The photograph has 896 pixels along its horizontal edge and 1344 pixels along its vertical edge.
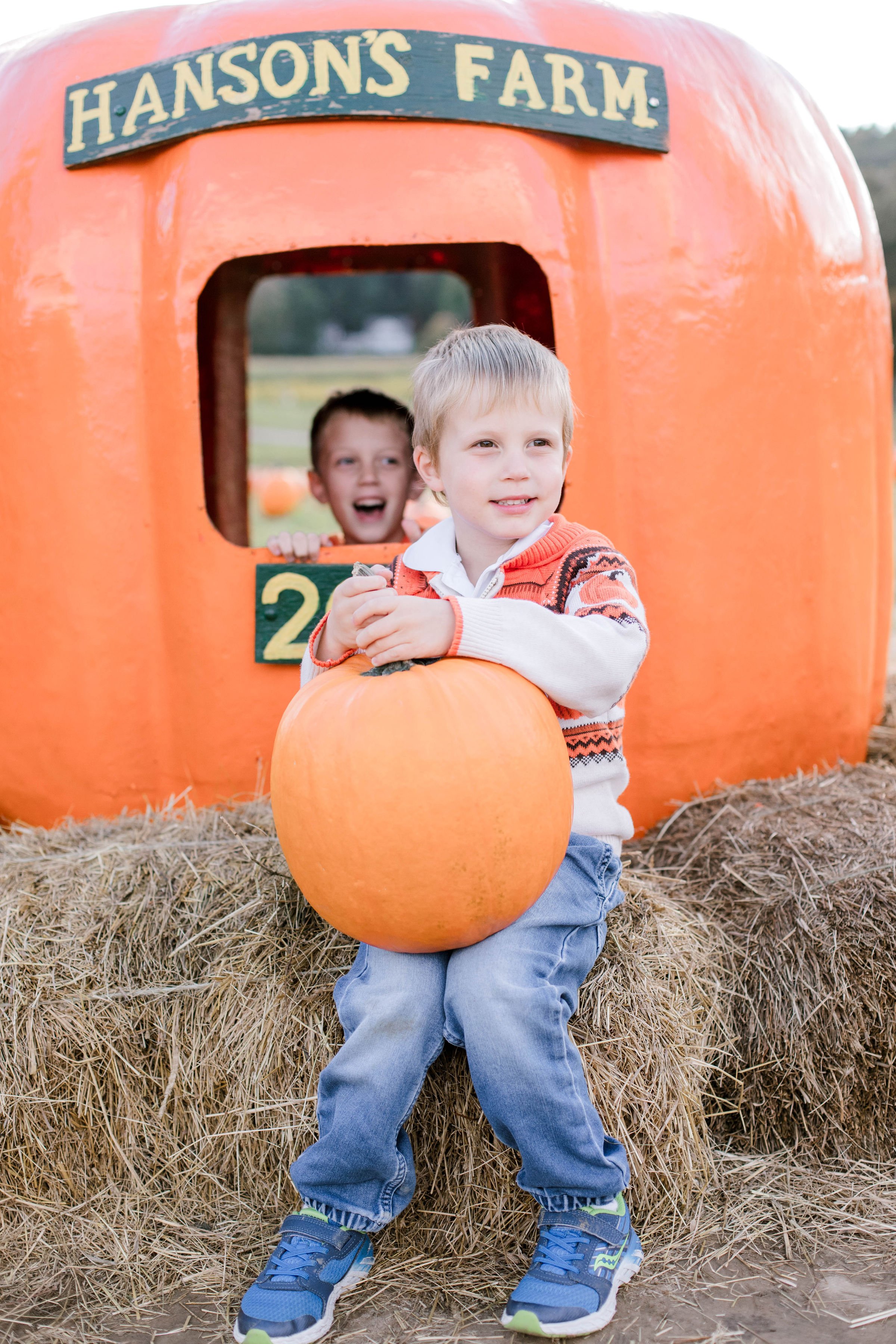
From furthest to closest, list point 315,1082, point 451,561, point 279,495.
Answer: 1. point 279,495
2. point 451,561
3. point 315,1082

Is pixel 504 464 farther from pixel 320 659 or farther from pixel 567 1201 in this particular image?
pixel 567 1201

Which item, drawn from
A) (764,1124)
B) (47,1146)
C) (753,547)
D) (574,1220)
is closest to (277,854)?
(47,1146)

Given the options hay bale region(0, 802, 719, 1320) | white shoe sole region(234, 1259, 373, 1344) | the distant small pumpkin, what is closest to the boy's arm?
hay bale region(0, 802, 719, 1320)

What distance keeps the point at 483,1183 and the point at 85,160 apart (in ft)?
8.98

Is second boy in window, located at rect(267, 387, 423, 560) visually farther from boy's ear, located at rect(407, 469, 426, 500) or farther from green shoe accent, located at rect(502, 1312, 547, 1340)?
green shoe accent, located at rect(502, 1312, 547, 1340)

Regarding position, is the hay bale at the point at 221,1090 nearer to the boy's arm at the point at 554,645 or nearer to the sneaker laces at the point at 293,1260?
the sneaker laces at the point at 293,1260

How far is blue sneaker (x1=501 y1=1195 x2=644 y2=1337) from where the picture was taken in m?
1.86

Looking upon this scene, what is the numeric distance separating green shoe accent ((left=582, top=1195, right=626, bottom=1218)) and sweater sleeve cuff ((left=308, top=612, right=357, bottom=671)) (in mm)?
1082

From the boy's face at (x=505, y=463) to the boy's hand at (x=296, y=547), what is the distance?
890 millimetres

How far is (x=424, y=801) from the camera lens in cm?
186

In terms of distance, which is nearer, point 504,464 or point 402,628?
point 402,628

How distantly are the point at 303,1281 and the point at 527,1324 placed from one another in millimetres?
395

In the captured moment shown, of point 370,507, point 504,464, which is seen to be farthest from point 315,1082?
point 370,507

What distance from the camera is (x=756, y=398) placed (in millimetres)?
3158
